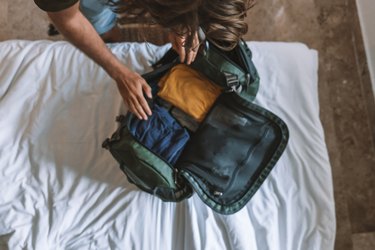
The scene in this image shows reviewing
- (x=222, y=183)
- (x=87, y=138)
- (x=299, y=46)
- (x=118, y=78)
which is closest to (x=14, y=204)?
(x=87, y=138)

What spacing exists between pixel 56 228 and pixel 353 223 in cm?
87

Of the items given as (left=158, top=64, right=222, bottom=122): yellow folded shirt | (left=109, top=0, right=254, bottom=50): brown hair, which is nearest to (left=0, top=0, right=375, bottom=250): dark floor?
(left=158, top=64, right=222, bottom=122): yellow folded shirt

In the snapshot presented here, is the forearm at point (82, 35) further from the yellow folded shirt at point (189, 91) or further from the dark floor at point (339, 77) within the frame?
the dark floor at point (339, 77)

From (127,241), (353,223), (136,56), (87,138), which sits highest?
(136,56)

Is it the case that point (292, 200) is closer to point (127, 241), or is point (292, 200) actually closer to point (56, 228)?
point (127, 241)

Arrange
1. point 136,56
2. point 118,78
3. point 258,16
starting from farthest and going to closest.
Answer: point 258,16 → point 136,56 → point 118,78

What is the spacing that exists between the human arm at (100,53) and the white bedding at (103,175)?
0.50 feet

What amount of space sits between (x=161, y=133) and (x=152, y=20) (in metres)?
0.37

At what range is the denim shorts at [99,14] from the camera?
3.59 ft

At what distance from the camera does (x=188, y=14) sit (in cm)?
70

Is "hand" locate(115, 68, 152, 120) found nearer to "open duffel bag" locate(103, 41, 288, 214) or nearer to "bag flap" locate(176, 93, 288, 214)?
"open duffel bag" locate(103, 41, 288, 214)

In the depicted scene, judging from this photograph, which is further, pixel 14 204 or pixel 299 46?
pixel 299 46

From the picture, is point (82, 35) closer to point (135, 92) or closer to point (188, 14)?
point (135, 92)

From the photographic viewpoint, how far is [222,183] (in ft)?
3.39
